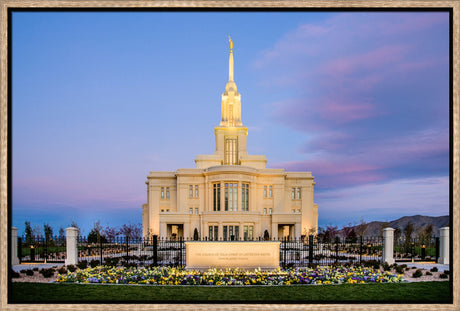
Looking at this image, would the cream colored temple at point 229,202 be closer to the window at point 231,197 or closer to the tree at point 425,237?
the window at point 231,197

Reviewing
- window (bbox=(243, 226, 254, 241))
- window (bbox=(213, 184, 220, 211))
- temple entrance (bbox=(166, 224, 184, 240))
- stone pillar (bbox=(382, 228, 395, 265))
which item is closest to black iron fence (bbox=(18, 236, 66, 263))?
temple entrance (bbox=(166, 224, 184, 240))

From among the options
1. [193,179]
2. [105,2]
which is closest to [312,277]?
[105,2]

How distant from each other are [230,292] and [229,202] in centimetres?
3028

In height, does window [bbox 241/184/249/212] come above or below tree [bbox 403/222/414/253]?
above

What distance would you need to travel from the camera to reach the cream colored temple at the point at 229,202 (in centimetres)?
3916

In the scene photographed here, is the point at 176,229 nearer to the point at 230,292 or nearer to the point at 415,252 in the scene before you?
the point at 415,252

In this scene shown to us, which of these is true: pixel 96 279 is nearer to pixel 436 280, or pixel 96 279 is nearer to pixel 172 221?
pixel 436 280

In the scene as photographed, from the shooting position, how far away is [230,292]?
11.3 metres

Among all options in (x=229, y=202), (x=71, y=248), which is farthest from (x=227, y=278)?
(x=229, y=202)

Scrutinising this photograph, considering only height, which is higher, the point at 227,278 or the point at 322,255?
the point at 227,278

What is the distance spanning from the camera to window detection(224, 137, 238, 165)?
51.2 meters

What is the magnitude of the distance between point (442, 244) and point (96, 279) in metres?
16.9

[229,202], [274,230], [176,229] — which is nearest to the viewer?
[274,230]

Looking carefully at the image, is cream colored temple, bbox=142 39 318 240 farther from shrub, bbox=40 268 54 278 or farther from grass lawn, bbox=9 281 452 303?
grass lawn, bbox=9 281 452 303
